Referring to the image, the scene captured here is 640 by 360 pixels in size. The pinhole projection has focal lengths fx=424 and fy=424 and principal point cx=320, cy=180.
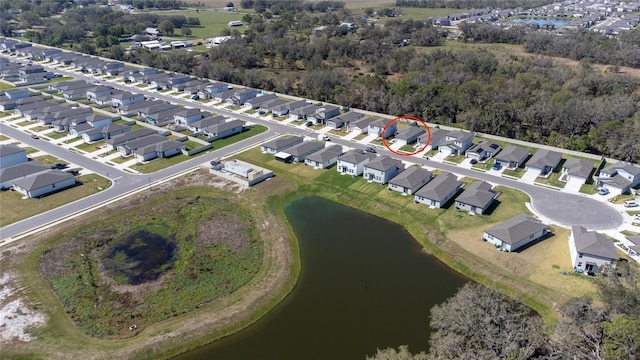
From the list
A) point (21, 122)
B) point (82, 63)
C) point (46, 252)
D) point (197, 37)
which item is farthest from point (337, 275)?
point (197, 37)

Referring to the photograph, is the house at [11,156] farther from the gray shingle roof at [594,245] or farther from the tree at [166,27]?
the tree at [166,27]

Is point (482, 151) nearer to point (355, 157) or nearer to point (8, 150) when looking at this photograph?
point (355, 157)

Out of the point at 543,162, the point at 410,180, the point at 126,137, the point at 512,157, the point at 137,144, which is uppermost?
the point at 126,137

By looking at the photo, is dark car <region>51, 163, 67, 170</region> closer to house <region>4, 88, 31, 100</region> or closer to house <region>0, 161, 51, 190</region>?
house <region>0, 161, 51, 190</region>

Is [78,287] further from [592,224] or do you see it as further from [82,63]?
[82,63]

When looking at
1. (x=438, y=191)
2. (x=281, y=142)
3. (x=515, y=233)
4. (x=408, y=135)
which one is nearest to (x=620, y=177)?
(x=515, y=233)

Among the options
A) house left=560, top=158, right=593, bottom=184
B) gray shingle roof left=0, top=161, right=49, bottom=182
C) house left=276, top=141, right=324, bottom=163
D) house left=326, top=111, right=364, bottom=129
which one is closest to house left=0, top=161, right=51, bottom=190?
gray shingle roof left=0, top=161, right=49, bottom=182
